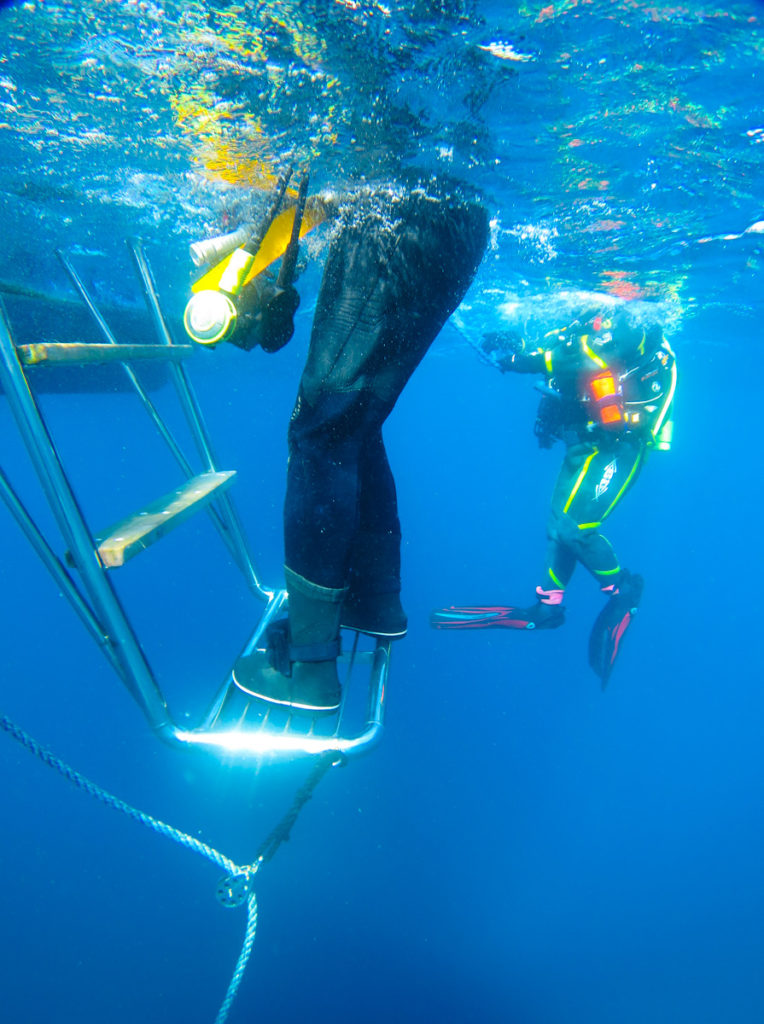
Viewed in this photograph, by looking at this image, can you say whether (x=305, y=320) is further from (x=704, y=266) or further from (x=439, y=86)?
(x=439, y=86)

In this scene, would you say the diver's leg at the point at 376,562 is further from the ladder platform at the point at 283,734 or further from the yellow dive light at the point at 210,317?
the yellow dive light at the point at 210,317

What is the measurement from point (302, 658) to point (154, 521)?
2.76 feet

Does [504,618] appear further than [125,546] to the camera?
Yes

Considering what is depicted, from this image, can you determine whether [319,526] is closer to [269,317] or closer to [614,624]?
[269,317]

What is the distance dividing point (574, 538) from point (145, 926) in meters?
14.0

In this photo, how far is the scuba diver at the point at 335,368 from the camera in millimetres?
1836

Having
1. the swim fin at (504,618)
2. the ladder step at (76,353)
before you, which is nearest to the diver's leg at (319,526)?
the ladder step at (76,353)

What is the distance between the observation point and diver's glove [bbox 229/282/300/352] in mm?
1855

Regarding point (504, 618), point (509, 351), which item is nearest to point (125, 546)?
point (504, 618)

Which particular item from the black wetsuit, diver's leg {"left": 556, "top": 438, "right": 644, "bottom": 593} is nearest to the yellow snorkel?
the black wetsuit

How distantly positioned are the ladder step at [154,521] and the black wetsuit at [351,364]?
1.77 ft

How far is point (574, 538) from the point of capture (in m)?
6.55

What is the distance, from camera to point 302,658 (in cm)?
201

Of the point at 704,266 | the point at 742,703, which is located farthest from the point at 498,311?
the point at 742,703
